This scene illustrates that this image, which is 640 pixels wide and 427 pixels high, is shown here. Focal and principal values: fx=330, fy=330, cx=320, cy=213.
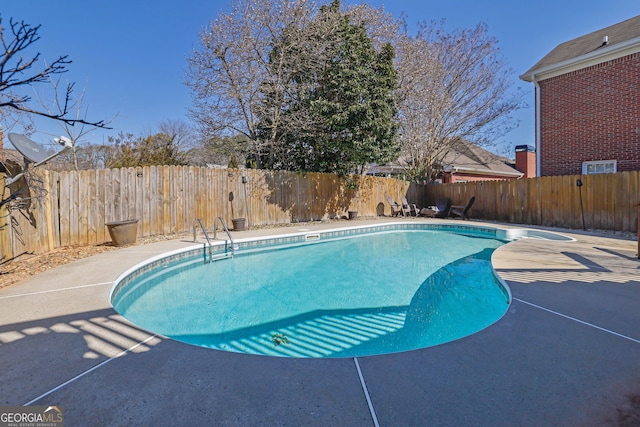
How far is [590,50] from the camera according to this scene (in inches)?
423

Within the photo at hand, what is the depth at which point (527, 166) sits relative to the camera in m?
23.5

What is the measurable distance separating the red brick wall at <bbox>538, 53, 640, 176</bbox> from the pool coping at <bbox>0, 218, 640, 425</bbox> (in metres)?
9.57

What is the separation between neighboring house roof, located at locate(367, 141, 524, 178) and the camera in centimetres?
1853

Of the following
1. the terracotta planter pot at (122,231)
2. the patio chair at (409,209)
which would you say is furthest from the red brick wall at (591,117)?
the terracotta planter pot at (122,231)

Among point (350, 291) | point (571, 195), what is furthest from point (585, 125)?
point (350, 291)

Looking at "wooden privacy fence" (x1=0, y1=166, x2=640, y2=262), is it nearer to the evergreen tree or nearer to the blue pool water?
the evergreen tree

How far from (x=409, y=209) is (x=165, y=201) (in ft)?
31.3

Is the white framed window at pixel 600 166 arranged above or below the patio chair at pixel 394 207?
above

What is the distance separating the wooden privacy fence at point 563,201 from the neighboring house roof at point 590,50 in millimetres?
3915

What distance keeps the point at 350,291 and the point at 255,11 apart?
10109mm

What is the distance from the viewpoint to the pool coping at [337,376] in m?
1.71

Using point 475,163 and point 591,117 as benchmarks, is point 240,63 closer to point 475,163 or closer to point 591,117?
point 591,117

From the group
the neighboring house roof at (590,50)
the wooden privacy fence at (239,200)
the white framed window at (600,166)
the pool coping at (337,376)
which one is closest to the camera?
the pool coping at (337,376)

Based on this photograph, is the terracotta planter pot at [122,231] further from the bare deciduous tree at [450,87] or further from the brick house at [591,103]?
the brick house at [591,103]
